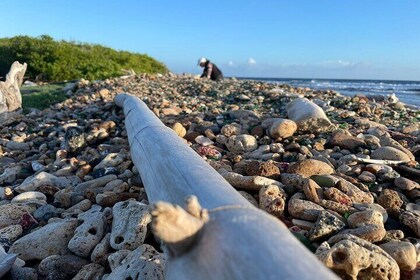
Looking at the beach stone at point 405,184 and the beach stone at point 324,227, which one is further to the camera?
the beach stone at point 405,184

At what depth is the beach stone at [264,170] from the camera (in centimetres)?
291

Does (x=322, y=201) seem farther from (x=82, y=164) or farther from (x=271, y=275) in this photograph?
(x=82, y=164)

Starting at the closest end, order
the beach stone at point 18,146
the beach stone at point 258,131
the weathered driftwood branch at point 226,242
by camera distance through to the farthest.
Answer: the weathered driftwood branch at point 226,242 < the beach stone at point 258,131 < the beach stone at point 18,146

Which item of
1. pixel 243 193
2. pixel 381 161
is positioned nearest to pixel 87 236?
pixel 243 193

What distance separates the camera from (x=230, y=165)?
11.3 ft

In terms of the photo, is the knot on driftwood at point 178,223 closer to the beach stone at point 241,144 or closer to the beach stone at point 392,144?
the beach stone at point 241,144

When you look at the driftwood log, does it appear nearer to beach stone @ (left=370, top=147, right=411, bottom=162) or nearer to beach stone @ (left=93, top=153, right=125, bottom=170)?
beach stone @ (left=93, top=153, right=125, bottom=170)

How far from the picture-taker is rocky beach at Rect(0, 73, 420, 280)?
6.46ft

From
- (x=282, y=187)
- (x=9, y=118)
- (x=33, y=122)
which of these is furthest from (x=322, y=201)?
(x=9, y=118)

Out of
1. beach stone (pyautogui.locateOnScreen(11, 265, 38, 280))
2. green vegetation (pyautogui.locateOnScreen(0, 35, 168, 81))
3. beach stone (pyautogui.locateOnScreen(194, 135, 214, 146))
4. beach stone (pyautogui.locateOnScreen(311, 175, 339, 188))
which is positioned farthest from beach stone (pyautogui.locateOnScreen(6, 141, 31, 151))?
green vegetation (pyautogui.locateOnScreen(0, 35, 168, 81))

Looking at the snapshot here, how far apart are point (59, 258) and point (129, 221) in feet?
1.46

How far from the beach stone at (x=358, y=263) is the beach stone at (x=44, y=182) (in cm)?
282

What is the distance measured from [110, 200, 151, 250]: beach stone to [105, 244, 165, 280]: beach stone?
0.76ft

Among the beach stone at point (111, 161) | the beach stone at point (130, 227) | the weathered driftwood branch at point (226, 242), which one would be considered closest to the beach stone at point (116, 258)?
the beach stone at point (130, 227)
